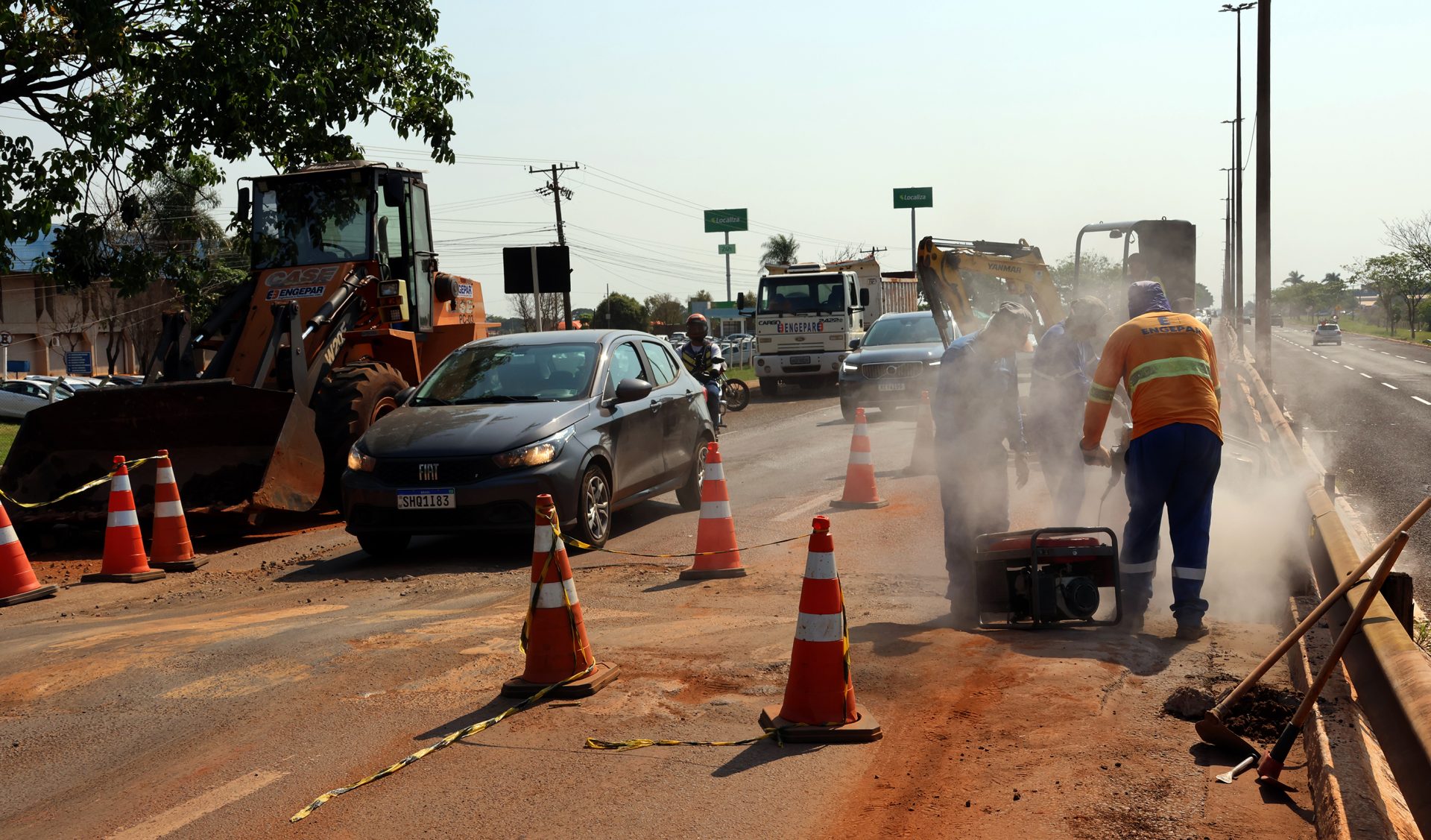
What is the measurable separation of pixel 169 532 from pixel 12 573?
1.30 m

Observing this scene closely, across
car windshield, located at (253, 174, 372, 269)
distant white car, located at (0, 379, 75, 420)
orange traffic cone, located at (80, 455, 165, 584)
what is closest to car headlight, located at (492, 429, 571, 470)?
orange traffic cone, located at (80, 455, 165, 584)

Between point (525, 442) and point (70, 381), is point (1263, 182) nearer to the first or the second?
point (525, 442)

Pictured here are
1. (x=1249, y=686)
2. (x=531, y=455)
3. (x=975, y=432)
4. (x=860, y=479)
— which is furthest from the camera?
(x=860, y=479)

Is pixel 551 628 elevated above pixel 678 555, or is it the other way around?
pixel 551 628

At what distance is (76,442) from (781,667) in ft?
26.3

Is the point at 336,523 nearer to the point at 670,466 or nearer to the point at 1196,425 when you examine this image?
the point at 670,466

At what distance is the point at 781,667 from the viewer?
5.94 m

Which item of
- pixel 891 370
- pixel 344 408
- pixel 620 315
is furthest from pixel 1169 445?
pixel 620 315

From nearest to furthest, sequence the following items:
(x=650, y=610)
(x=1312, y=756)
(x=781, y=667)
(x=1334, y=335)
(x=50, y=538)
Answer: (x=1312, y=756), (x=781, y=667), (x=650, y=610), (x=50, y=538), (x=1334, y=335)

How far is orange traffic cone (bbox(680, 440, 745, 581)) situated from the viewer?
8.51 metres

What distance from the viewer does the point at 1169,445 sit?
670cm

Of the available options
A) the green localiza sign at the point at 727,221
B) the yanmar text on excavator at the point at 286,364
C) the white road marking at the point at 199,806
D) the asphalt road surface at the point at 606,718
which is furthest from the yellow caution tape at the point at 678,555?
the green localiza sign at the point at 727,221

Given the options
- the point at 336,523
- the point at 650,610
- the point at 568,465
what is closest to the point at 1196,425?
the point at 650,610

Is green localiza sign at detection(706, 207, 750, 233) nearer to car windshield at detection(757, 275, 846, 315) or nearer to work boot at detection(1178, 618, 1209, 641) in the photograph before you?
car windshield at detection(757, 275, 846, 315)
